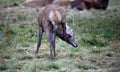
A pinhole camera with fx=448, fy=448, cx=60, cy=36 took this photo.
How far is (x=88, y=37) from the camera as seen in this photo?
13.1 m

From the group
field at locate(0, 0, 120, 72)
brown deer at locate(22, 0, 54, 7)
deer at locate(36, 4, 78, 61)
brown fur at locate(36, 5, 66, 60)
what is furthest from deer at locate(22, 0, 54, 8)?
brown fur at locate(36, 5, 66, 60)

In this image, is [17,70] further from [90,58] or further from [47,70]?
[90,58]

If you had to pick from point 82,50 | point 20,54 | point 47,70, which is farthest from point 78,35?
point 47,70

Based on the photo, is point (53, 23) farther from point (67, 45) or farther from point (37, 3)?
point (37, 3)

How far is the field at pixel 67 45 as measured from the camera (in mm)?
9789

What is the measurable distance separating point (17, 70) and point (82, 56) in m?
2.11

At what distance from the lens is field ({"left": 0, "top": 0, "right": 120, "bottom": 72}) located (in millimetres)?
9789

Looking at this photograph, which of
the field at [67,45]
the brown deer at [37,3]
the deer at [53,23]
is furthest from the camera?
the brown deer at [37,3]

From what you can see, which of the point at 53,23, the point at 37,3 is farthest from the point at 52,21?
the point at 37,3

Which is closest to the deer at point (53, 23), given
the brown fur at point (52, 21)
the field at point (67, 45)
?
the brown fur at point (52, 21)

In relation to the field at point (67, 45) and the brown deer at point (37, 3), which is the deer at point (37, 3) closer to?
the brown deer at point (37, 3)

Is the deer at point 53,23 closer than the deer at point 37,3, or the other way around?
the deer at point 53,23

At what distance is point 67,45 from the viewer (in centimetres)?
1232

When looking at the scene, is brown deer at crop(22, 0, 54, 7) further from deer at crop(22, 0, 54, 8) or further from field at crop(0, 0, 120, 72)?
field at crop(0, 0, 120, 72)
